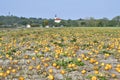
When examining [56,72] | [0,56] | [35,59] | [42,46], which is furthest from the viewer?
[42,46]

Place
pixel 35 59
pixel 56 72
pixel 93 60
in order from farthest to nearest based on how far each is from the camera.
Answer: pixel 35 59
pixel 93 60
pixel 56 72

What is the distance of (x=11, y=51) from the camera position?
492 inches

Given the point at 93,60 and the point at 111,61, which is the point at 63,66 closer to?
the point at 93,60

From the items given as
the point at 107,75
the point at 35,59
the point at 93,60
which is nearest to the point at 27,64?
the point at 35,59

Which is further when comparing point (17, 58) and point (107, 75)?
point (17, 58)

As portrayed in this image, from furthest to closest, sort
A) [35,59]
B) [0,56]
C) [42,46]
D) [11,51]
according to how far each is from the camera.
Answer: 1. [42,46]
2. [11,51]
3. [0,56]
4. [35,59]

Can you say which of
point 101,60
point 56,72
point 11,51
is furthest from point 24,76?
point 11,51

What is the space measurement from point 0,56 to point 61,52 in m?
2.10

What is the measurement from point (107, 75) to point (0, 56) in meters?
4.42

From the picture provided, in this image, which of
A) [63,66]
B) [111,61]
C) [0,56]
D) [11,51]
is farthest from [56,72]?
[11,51]

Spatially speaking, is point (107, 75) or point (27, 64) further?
point (27, 64)

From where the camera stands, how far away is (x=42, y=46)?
44.9 ft

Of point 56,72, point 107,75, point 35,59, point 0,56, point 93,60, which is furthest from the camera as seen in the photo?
point 0,56

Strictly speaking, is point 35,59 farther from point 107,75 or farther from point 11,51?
point 107,75
